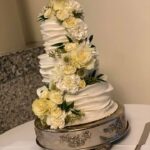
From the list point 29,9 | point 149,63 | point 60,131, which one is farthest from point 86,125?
point 29,9

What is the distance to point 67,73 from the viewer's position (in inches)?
31.2

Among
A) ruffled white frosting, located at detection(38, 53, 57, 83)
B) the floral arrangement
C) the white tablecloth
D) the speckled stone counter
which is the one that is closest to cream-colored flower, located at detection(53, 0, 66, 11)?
the floral arrangement

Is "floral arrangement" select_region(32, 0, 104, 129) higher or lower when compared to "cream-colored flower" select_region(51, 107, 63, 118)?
higher

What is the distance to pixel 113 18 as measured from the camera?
48.0 inches

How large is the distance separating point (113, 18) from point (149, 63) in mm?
188

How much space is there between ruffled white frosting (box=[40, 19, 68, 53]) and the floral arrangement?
1cm

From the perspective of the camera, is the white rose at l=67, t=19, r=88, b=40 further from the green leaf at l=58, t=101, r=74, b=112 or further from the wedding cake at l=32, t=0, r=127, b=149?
the green leaf at l=58, t=101, r=74, b=112

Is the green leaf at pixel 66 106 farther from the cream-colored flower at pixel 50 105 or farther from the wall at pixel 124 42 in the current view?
the wall at pixel 124 42

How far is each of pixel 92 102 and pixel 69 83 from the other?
74 mm

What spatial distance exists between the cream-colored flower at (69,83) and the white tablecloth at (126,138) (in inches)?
6.5

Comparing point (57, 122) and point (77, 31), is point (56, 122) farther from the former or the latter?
point (77, 31)

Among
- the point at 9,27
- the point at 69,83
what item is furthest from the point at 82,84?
the point at 9,27

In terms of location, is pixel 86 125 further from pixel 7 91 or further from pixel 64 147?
pixel 7 91

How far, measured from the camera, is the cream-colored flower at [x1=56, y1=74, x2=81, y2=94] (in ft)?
2.61
